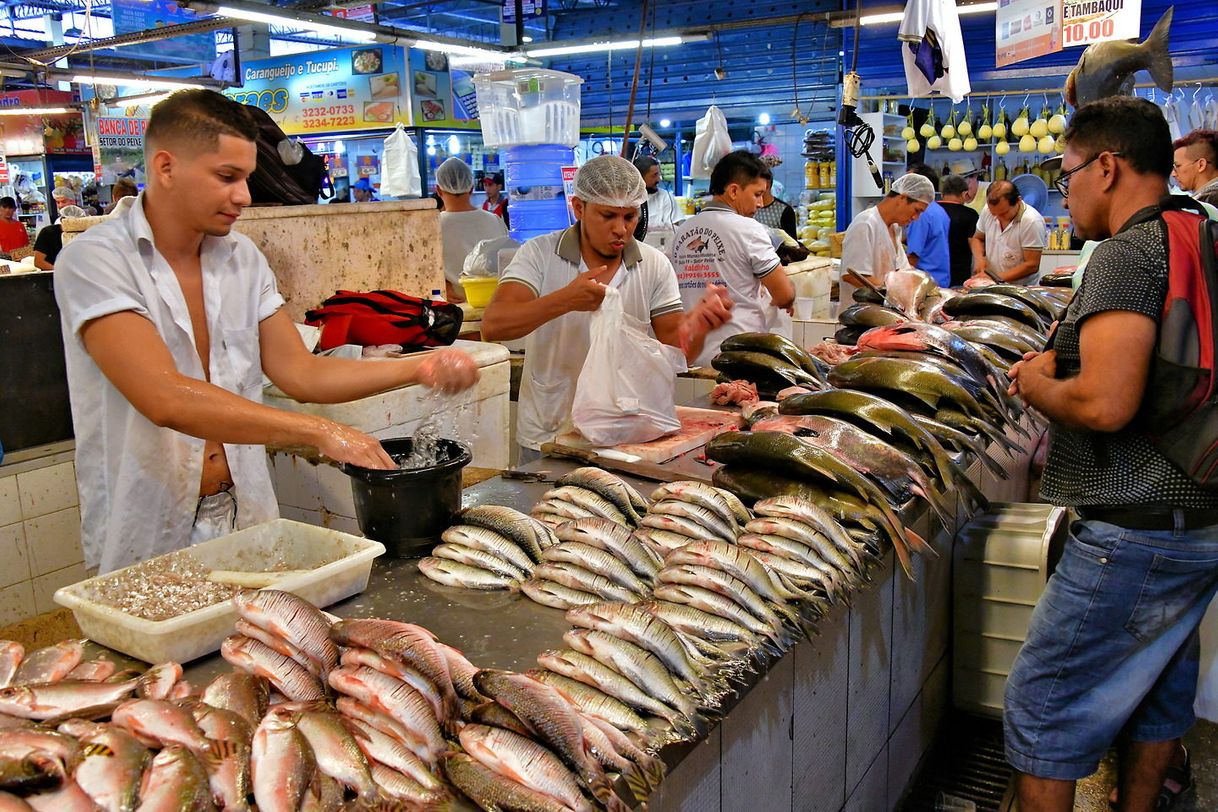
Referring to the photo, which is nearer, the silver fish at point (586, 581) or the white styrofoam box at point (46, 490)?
the silver fish at point (586, 581)

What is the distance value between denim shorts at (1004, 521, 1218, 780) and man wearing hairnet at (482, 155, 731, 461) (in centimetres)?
200

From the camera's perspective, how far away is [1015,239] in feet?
30.5

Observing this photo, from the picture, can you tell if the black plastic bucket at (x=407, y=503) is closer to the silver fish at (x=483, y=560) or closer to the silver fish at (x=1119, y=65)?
the silver fish at (x=483, y=560)

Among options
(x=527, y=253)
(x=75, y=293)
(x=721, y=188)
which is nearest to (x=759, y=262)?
(x=721, y=188)

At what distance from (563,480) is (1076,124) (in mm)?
1966

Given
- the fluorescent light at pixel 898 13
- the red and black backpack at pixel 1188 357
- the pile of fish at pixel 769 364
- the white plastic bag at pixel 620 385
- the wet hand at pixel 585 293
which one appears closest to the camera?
the red and black backpack at pixel 1188 357

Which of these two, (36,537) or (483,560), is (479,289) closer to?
(36,537)

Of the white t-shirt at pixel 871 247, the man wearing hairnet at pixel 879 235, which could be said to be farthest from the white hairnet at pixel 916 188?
the white t-shirt at pixel 871 247

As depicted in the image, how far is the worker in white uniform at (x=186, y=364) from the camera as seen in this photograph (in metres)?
2.38

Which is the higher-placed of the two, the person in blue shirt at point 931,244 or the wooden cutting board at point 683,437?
the person in blue shirt at point 931,244

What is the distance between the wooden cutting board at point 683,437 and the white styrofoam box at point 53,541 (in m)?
2.82

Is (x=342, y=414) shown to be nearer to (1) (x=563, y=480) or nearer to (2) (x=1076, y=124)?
(1) (x=563, y=480)

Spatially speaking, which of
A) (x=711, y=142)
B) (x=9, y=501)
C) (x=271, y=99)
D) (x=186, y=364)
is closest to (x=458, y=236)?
(x=711, y=142)

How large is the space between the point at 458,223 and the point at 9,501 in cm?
485
